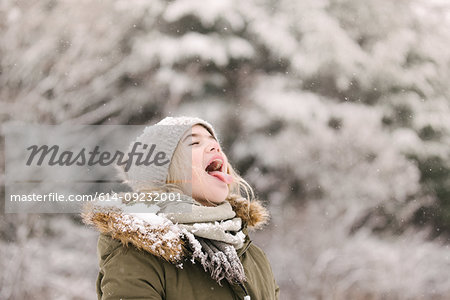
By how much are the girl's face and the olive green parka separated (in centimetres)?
24

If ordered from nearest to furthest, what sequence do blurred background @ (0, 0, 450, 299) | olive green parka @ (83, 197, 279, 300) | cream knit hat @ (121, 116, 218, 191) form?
olive green parka @ (83, 197, 279, 300) → cream knit hat @ (121, 116, 218, 191) → blurred background @ (0, 0, 450, 299)

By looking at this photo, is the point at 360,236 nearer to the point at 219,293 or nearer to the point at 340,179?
the point at 340,179

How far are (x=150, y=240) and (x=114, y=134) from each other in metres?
2.91

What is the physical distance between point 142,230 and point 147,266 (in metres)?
0.09

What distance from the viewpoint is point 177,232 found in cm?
119

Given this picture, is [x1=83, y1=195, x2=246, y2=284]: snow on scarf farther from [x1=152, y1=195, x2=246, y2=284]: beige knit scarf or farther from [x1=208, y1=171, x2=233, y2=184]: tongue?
[x1=208, y1=171, x2=233, y2=184]: tongue

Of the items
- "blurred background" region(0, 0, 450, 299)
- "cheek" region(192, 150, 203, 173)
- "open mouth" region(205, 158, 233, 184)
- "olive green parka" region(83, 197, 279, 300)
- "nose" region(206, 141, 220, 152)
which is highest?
"nose" region(206, 141, 220, 152)

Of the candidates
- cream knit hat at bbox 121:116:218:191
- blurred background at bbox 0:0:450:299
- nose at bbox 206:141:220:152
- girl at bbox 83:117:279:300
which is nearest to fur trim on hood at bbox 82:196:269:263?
girl at bbox 83:117:279:300

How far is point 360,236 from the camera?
405 centimetres

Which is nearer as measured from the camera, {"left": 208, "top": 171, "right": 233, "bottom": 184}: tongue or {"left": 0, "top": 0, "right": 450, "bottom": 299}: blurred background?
{"left": 208, "top": 171, "right": 233, "bottom": 184}: tongue

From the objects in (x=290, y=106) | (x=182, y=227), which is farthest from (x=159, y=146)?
(x=290, y=106)

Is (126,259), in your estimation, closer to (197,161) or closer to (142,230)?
(142,230)

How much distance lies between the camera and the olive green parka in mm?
1107

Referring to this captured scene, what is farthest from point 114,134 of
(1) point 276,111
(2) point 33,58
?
(1) point 276,111
